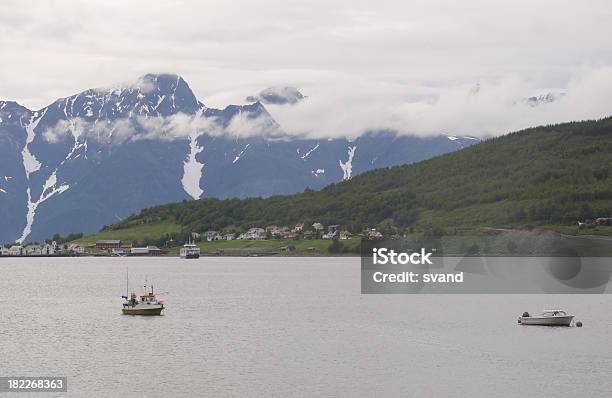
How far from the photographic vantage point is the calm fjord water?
272 ft

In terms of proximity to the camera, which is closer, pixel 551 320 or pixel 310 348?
pixel 310 348

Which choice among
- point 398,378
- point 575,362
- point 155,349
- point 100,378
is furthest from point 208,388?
point 575,362

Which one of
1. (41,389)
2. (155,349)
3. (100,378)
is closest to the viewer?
(41,389)

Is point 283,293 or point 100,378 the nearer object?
point 100,378

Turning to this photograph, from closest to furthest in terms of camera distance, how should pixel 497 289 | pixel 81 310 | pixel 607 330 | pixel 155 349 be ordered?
pixel 155 349 < pixel 607 330 < pixel 81 310 < pixel 497 289

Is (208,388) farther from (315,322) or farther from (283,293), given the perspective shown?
(283,293)

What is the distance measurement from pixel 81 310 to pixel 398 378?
7214cm

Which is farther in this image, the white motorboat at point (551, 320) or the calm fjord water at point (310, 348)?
the white motorboat at point (551, 320)

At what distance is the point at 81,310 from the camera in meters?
147

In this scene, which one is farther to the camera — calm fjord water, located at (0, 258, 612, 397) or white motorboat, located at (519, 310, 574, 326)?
white motorboat, located at (519, 310, 574, 326)

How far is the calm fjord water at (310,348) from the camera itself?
8300 centimetres

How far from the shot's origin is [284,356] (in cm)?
9769

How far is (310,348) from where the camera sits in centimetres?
10331

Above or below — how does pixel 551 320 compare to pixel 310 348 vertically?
above
